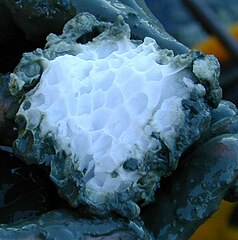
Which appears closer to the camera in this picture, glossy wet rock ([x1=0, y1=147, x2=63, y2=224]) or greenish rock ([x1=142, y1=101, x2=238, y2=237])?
greenish rock ([x1=142, y1=101, x2=238, y2=237])

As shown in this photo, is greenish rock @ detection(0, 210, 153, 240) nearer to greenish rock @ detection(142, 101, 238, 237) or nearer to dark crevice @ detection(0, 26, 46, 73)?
greenish rock @ detection(142, 101, 238, 237)

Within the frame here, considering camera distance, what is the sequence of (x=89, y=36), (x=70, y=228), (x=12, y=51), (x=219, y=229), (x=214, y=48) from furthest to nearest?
1. (x=214, y=48)
2. (x=219, y=229)
3. (x=12, y=51)
4. (x=89, y=36)
5. (x=70, y=228)

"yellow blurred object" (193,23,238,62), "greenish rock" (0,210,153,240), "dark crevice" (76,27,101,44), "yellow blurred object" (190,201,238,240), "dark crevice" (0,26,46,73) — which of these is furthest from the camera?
"yellow blurred object" (193,23,238,62)

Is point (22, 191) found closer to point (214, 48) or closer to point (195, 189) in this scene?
point (195, 189)

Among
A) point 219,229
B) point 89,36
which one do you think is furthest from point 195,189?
point 219,229

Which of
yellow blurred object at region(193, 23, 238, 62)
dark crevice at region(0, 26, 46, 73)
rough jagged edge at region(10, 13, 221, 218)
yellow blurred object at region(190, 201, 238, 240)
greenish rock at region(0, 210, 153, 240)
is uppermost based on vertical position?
rough jagged edge at region(10, 13, 221, 218)

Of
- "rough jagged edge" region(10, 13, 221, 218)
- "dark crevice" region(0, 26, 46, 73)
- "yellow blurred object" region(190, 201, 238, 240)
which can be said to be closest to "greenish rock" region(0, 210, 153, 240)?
"rough jagged edge" region(10, 13, 221, 218)

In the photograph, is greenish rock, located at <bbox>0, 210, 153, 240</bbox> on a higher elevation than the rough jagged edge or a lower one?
lower

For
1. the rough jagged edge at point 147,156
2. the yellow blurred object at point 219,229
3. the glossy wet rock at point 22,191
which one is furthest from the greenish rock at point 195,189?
the yellow blurred object at point 219,229
